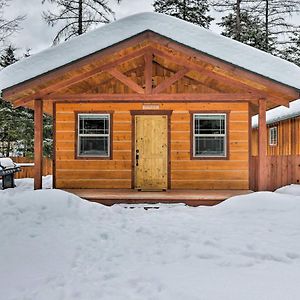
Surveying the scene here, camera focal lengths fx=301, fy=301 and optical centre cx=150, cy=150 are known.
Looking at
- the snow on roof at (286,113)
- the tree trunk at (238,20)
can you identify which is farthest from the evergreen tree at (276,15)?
the snow on roof at (286,113)

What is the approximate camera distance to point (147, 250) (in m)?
4.45

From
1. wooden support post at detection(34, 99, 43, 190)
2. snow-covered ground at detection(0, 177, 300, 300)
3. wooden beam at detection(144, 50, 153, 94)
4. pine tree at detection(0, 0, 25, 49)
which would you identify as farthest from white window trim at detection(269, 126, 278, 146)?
pine tree at detection(0, 0, 25, 49)

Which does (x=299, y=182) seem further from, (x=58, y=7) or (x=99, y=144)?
(x=58, y=7)

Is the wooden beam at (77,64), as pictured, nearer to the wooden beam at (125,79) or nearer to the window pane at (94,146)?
the wooden beam at (125,79)

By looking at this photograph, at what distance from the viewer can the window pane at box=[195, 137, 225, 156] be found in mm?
9914

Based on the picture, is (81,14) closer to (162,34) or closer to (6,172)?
(6,172)

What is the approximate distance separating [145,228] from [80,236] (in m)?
1.22

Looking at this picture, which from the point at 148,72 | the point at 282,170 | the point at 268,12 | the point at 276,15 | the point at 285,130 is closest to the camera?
the point at 148,72

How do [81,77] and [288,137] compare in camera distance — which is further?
[288,137]

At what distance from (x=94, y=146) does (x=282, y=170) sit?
590cm

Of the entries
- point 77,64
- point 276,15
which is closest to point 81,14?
point 77,64

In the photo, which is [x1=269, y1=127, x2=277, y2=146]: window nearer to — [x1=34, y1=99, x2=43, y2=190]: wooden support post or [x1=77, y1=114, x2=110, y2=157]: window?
[x1=77, y1=114, x2=110, y2=157]: window

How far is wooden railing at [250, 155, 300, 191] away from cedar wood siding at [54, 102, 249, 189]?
103cm

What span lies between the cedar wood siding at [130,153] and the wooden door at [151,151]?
23cm
